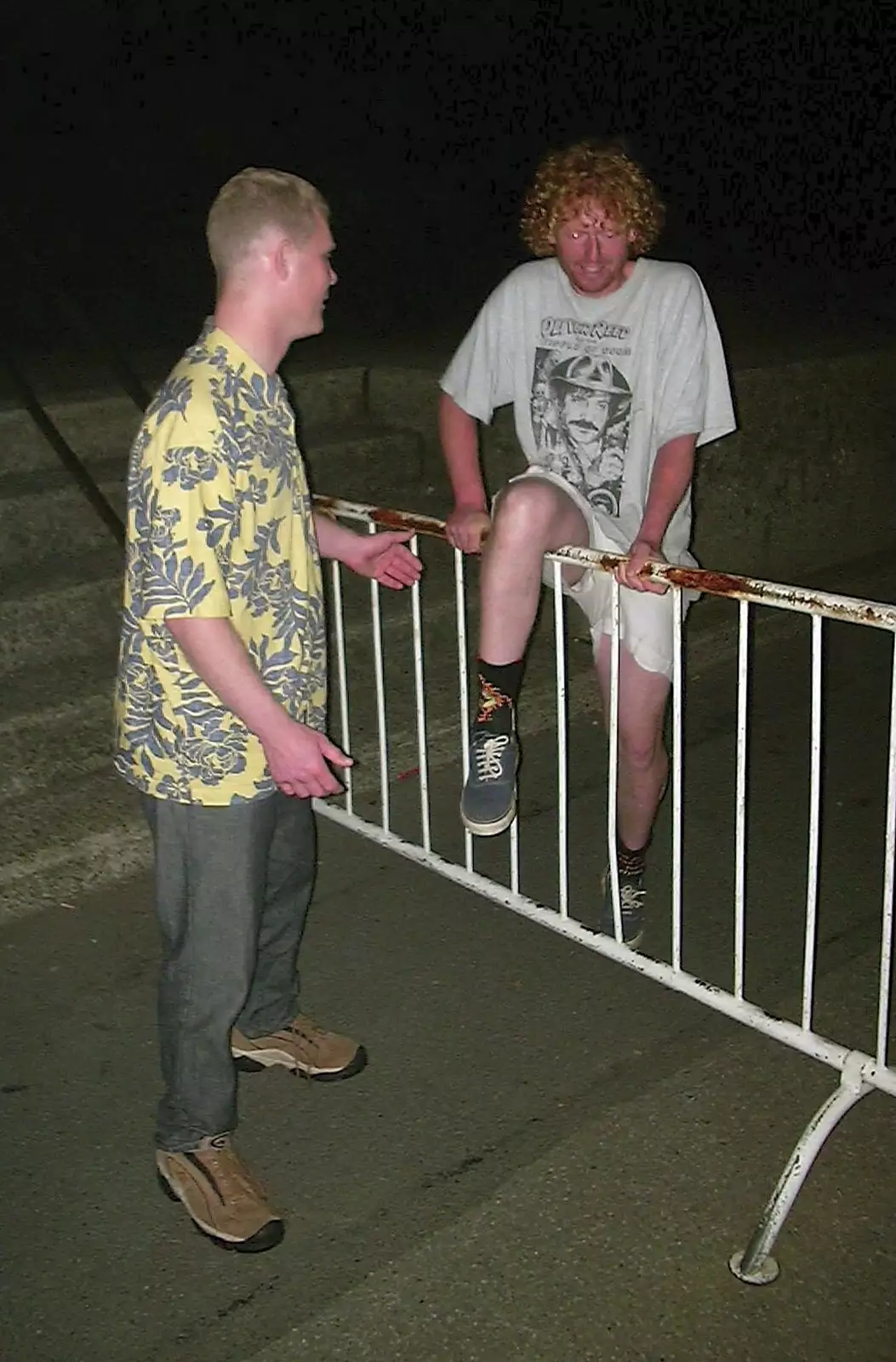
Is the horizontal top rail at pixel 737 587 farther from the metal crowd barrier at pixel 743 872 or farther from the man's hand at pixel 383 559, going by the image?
the man's hand at pixel 383 559

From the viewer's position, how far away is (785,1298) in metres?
2.59

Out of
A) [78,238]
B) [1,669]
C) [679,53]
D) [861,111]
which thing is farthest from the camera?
[861,111]

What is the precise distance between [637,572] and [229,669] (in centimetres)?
106

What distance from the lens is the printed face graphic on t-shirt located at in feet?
11.3

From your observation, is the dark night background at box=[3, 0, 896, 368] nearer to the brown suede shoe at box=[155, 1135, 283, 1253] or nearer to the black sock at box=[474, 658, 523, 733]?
the black sock at box=[474, 658, 523, 733]

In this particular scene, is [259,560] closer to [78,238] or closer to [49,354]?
[49,354]

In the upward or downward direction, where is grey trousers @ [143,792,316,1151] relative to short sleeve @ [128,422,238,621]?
downward

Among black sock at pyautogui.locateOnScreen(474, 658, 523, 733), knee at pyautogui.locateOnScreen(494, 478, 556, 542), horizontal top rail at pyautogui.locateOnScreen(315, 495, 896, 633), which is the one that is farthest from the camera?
black sock at pyautogui.locateOnScreen(474, 658, 523, 733)

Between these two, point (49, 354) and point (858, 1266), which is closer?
point (858, 1266)

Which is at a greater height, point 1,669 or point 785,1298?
point 1,669

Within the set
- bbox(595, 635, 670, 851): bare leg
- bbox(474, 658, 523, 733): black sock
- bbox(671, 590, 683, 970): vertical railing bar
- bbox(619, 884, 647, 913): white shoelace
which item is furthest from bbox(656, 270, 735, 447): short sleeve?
bbox(619, 884, 647, 913): white shoelace

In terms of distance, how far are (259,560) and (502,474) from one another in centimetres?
417

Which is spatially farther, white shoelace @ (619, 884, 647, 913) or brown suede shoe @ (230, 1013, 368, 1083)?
white shoelace @ (619, 884, 647, 913)

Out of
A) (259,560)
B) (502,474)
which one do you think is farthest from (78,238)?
(259,560)
